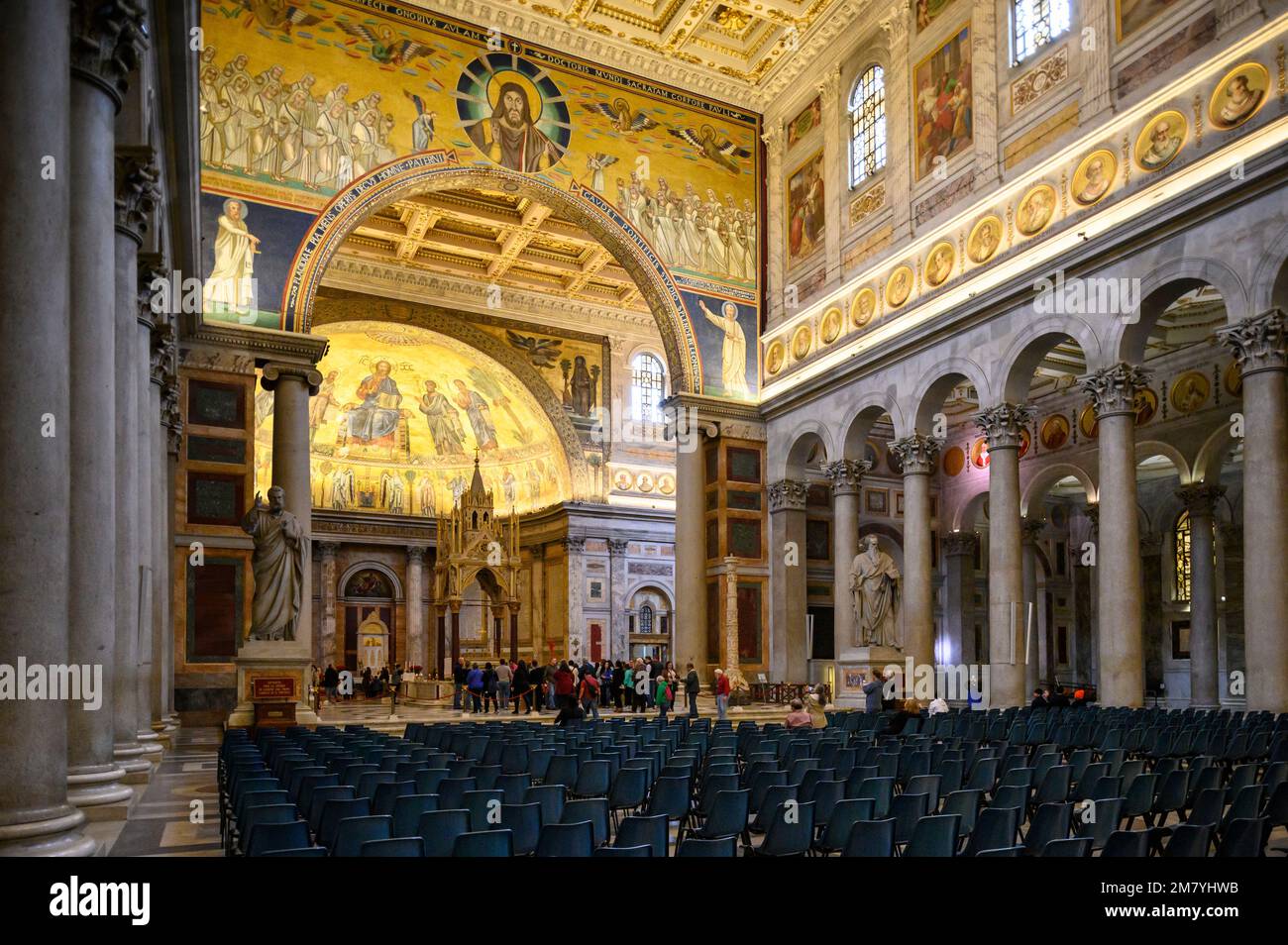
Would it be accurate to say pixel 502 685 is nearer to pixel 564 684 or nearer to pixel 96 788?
pixel 564 684

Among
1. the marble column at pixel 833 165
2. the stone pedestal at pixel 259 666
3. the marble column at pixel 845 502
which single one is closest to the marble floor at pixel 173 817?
the stone pedestal at pixel 259 666

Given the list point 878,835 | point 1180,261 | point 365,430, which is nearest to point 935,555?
point 1180,261

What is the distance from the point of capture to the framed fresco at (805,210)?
99.7 feet

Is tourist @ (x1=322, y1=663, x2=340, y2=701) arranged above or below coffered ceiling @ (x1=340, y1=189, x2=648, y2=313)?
below

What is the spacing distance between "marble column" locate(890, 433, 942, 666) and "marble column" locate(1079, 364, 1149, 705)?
5554 mm

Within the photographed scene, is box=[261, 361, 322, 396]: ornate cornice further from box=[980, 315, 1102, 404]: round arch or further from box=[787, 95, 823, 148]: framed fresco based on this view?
box=[980, 315, 1102, 404]: round arch

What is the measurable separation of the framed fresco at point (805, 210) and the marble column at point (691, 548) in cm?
574

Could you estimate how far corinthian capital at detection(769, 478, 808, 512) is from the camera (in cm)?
3105

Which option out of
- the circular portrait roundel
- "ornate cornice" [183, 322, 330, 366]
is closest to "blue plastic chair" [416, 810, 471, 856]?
"ornate cornice" [183, 322, 330, 366]

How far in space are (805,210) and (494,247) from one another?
1186 cm

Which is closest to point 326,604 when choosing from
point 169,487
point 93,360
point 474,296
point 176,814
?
point 474,296

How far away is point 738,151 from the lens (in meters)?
32.8
